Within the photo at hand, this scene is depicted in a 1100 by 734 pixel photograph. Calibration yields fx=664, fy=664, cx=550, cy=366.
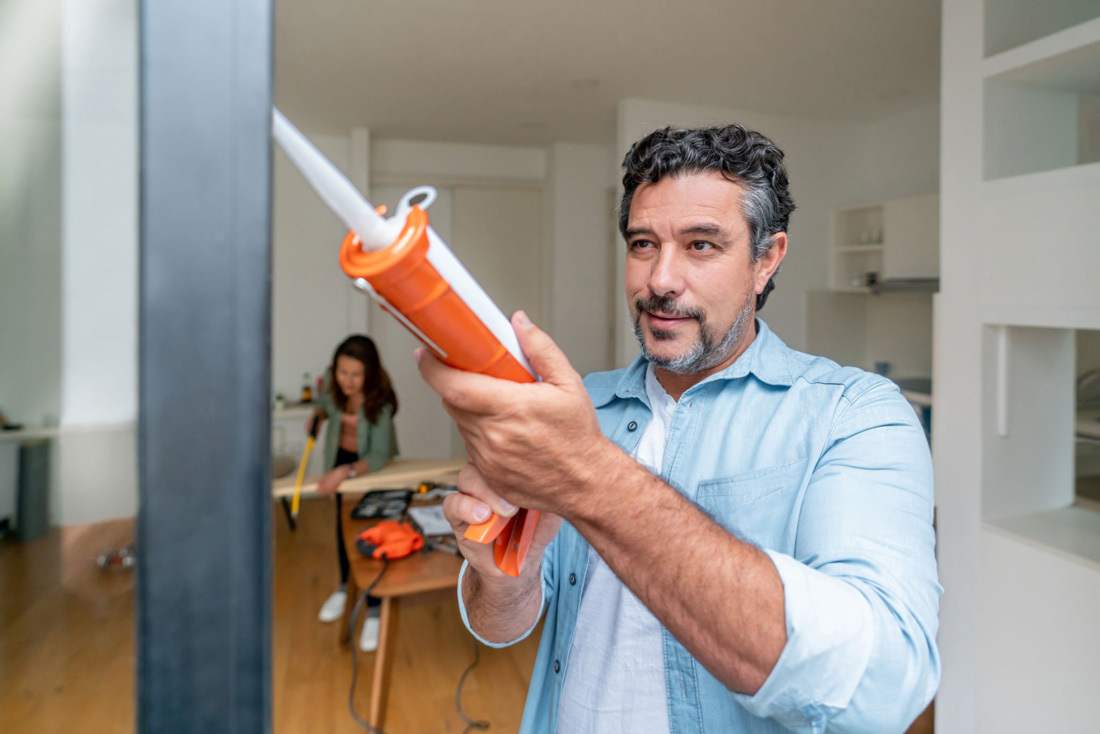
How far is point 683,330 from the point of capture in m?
0.96

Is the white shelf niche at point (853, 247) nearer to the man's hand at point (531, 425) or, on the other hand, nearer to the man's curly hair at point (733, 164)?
the man's curly hair at point (733, 164)

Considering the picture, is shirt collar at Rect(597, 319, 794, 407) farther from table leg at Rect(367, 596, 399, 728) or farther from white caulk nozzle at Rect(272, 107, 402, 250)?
table leg at Rect(367, 596, 399, 728)

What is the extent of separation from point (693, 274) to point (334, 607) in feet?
8.87

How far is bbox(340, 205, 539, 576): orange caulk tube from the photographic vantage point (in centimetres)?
34

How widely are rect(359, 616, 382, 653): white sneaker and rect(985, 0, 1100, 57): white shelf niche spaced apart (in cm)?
291

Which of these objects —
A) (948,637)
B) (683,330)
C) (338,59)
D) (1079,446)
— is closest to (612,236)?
(338,59)

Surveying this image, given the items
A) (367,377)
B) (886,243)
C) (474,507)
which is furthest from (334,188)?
(886,243)

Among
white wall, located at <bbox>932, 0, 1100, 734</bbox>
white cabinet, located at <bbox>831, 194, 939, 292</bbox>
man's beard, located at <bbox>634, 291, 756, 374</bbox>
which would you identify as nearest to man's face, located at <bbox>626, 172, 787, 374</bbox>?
man's beard, located at <bbox>634, 291, 756, 374</bbox>

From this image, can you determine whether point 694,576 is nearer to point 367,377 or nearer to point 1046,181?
point 1046,181

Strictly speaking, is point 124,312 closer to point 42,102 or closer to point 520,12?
point 42,102

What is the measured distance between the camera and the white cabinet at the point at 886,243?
385cm

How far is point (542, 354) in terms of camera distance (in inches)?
17.7

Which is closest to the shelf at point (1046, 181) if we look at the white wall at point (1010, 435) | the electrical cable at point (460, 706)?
the white wall at point (1010, 435)

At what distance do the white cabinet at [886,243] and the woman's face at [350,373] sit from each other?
10.3 ft
